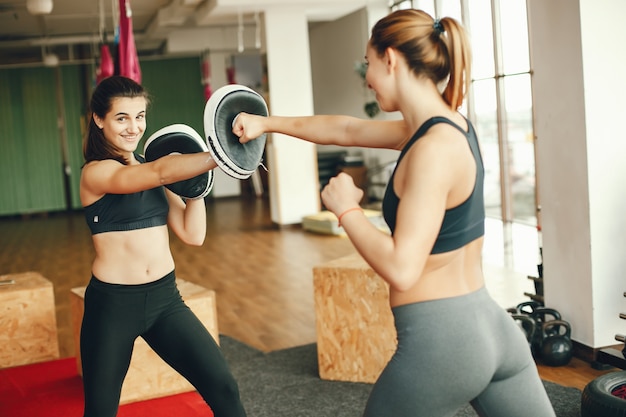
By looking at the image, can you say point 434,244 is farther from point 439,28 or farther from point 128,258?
point 128,258

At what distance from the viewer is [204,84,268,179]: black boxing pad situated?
2.02m

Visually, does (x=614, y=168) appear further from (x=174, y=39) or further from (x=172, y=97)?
(x=172, y=97)

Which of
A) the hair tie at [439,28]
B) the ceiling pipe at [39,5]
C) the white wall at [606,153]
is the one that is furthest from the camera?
the ceiling pipe at [39,5]

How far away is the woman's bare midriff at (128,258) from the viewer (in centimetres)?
257

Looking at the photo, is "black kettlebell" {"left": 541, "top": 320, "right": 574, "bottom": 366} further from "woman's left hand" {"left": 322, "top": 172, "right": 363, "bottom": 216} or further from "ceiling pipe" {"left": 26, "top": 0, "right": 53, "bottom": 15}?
"ceiling pipe" {"left": 26, "top": 0, "right": 53, "bottom": 15}

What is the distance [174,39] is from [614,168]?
11.6 meters

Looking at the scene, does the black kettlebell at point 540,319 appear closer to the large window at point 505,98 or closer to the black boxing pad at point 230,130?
the black boxing pad at point 230,130

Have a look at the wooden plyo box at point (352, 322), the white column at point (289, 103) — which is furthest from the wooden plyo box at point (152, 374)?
the white column at point (289, 103)

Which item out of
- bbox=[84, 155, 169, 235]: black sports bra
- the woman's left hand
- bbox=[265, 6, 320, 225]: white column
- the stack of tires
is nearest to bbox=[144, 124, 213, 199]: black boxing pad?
bbox=[84, 155, 169, 235]: black sports bra

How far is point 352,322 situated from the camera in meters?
3.92

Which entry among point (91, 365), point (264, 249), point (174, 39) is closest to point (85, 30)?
point (174, 39)

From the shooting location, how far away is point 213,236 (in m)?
10.5

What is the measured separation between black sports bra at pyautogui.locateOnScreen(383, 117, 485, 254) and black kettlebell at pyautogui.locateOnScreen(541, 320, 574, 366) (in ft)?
8.91

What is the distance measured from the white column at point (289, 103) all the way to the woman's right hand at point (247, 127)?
849 centimetres
